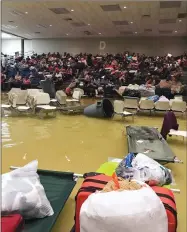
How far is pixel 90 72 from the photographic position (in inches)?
507

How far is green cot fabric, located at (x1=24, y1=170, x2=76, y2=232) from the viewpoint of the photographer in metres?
1.87

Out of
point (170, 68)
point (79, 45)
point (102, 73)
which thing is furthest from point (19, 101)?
point (79, 45)

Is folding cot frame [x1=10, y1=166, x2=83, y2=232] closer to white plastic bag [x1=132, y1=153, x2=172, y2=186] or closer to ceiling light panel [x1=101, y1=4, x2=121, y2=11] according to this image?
white plastic bag [x1=132, y1=153, x2=172, y2=186]

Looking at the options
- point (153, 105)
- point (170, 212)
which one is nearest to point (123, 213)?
point (170, 212)

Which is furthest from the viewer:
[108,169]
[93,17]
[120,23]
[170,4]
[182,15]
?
[120,23]

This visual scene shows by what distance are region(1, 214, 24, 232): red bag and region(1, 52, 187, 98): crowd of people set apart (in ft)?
→ 29.5

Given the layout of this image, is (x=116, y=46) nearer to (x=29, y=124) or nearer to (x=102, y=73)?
(x=102, y=73)

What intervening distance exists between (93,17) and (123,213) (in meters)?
11.3

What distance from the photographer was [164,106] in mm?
7477

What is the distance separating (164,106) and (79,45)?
11.6 meters

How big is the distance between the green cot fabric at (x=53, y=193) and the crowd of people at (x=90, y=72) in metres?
7.93

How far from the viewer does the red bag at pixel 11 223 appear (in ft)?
5.00

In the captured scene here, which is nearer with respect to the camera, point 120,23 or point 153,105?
point 153,105

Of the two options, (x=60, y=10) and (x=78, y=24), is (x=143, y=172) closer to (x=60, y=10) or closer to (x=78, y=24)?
(x=60, y=10)
